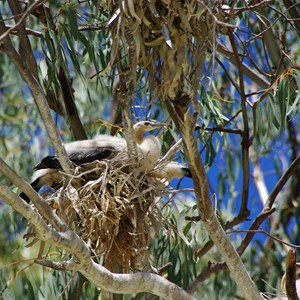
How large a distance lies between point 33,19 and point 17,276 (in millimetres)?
2426

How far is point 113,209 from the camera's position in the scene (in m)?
4.82

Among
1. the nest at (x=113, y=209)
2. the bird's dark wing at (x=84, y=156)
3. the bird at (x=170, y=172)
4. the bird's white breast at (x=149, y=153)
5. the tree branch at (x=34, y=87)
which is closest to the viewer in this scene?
the tree branch at (x=34, y=87)

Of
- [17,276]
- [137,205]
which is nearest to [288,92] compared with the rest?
[137,205]

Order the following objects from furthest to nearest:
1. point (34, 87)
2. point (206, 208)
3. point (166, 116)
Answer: point (166, 116) → point (34, 87) → point (206, 208)

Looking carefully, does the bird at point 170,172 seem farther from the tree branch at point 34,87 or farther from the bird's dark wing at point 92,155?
the tree branch at point 34,87

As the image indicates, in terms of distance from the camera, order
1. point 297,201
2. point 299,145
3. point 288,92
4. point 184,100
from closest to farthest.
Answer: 1. point 184,100
2. point 288,92
3. point 297,201
4. point 299,145

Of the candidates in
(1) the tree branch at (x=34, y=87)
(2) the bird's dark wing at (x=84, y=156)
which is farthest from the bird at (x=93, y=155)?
(1) the tree branch at (x=34, y=87)

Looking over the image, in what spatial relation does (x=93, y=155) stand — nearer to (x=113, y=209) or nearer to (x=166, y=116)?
(x=113, y=209)

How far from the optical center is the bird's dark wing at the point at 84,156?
5059 millimetres

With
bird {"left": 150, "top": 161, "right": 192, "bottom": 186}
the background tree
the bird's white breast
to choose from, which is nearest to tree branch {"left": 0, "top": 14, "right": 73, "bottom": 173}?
the background tree

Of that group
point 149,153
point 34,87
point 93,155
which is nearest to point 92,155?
point 93,155

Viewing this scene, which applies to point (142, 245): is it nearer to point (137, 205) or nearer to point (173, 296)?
point (137, 205)

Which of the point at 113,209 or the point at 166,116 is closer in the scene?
the point at 113,209

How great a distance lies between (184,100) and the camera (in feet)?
12.9
